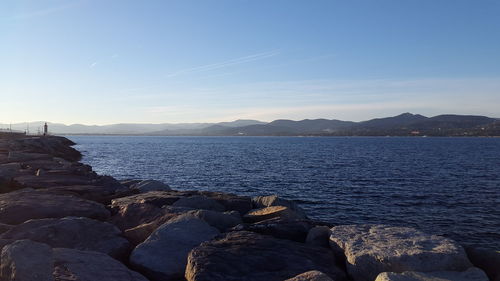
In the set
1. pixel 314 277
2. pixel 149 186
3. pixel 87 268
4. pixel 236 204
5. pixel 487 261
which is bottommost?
pixel 149 186

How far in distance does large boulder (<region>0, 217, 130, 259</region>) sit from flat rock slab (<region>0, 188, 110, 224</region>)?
1.59m

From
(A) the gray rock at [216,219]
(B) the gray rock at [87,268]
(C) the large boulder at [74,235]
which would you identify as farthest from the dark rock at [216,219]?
(B) the gray rock at [87,268]

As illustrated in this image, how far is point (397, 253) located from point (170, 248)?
4094 millimetres

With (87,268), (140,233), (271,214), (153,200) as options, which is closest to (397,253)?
(271,214)

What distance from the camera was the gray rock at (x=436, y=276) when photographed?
19.8ft

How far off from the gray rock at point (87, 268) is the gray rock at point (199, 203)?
5588 millimetres

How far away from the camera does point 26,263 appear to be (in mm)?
5734

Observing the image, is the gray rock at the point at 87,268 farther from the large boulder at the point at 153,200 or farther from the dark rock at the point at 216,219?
the large boulder at the point at 153,200

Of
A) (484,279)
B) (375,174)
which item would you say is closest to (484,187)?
(375,174)

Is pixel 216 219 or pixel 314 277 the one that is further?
pixel 216 219

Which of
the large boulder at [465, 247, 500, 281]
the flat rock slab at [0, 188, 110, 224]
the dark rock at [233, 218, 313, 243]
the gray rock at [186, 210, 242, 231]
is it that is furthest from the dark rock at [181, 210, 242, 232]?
the large boulder at [465, 247, 500, 281]

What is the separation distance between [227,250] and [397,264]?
2.90m

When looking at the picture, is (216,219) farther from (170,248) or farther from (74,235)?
(74,235)

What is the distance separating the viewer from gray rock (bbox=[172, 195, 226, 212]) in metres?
12.4
